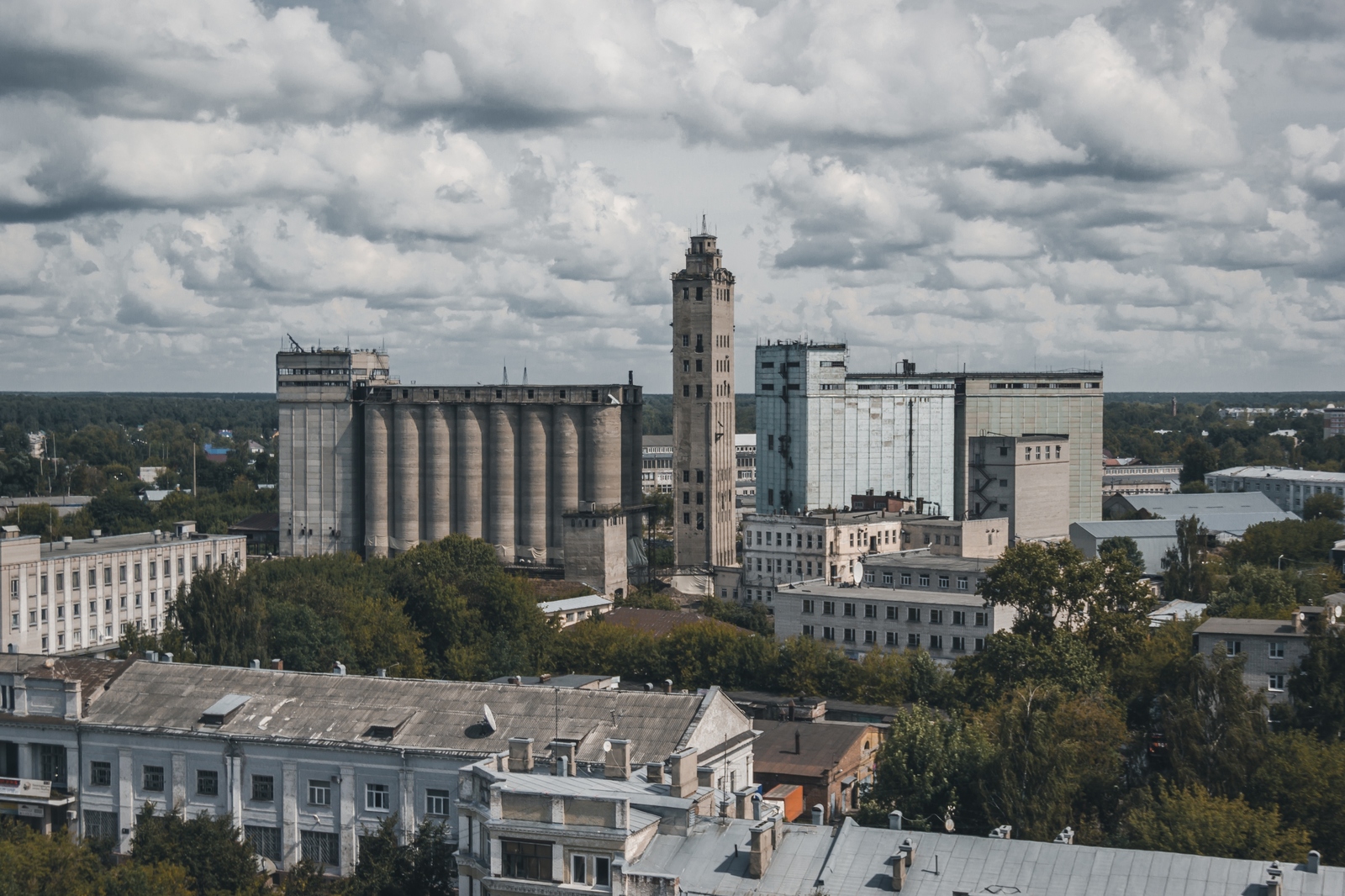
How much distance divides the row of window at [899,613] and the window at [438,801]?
54.9 metres

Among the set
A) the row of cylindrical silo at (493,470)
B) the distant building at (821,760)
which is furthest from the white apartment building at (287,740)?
the row of cylindrical silo at (493,470)

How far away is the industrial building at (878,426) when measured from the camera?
539ft

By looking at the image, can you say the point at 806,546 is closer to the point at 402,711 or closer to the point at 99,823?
the point at 402,711

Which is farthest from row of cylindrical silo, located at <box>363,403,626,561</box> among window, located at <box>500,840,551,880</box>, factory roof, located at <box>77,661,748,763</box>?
window, located at <box>500,840,551,880</box>

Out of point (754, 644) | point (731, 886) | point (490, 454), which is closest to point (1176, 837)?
point (731, 886)

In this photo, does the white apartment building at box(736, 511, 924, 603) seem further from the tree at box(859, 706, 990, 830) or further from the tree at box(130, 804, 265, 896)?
the tree at box(130, 804, 265, 896)

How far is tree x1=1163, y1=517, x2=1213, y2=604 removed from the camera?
12406cm

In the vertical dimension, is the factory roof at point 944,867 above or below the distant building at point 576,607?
above

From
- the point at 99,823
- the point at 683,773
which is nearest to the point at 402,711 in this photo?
the point at 99,823

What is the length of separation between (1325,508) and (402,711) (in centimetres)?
16152

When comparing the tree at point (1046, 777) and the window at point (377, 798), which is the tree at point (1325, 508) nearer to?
the tree at point (1046, 777)

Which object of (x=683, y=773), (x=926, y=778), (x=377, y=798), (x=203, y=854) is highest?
(x=683, y=773)

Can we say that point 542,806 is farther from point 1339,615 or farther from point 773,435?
point 773,435

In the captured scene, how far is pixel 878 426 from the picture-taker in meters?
167
